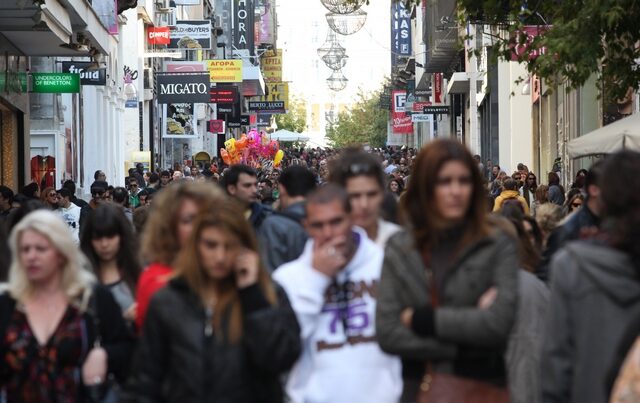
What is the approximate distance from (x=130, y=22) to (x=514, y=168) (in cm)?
1889

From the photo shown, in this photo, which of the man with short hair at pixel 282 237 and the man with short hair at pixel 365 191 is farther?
the man with short hair at pixel 282 237

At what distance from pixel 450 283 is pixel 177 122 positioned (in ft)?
192

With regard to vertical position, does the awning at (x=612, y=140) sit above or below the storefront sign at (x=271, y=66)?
below

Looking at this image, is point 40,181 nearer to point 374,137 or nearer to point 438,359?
point 438,359

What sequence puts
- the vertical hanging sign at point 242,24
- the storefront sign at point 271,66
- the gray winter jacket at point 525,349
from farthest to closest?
→ the storefront sign at point 271,66
the vertical hanging sign at point 242,24
the gray winter jacket at point 525,349

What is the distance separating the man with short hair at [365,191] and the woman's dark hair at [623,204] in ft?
6.07

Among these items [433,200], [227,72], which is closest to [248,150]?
[227,72]

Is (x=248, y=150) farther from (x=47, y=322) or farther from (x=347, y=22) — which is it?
(x=47, y=322)

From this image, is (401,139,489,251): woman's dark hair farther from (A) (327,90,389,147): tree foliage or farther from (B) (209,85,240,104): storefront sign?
(A) (327,90,389,147): tree foliage

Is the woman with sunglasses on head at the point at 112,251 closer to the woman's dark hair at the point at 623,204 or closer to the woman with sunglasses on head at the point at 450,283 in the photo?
the woman with sunglasses on head at the point at 450,283

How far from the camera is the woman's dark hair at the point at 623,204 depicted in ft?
18.0

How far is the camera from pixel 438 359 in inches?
227

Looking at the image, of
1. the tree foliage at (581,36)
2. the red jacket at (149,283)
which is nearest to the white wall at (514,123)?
the tree foliage at (581,36)

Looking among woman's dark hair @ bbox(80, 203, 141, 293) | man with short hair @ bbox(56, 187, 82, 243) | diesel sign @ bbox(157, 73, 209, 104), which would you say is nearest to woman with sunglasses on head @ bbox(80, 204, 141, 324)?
woman's dark hair @ bbox(80, 203, 141, 293)
